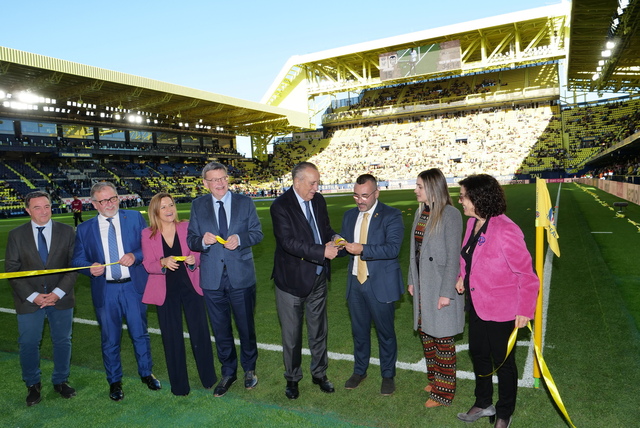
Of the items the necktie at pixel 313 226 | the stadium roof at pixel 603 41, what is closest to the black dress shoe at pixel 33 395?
the necktie at pixel 313 226

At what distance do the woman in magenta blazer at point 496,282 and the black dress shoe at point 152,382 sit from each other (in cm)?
323

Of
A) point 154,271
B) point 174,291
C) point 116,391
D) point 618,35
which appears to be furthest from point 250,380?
point 618,35

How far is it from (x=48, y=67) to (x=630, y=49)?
1749 inches

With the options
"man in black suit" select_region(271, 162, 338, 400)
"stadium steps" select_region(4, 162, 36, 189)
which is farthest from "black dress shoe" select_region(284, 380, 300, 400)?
"stadium steps" select_region(4, 162, 36, 189)

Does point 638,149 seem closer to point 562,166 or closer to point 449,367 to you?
point 562,166

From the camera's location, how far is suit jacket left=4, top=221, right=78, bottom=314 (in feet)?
14.4

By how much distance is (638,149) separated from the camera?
107 ft

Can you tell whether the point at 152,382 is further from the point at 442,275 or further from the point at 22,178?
the point at 22,178

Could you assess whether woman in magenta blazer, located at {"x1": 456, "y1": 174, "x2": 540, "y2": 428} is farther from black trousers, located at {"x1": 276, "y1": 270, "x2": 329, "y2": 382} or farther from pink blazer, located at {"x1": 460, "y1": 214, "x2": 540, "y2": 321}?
black trousers, located at {"x1": 276, "y1": 270, "x2": 329, "y2": 382}

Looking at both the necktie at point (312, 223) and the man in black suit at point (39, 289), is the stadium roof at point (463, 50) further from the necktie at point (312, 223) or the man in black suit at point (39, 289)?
the man in black suit at point (39, 289)

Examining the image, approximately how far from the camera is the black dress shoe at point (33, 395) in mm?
4434

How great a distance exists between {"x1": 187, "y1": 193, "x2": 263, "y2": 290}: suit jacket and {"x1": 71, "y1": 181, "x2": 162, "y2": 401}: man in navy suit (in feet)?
2.29

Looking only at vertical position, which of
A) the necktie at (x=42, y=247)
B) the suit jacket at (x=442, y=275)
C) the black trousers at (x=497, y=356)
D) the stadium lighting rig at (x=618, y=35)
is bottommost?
the black trousers at (x=497, y=356)

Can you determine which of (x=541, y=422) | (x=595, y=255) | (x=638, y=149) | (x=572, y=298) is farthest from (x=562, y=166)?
(x=541, y=422)
